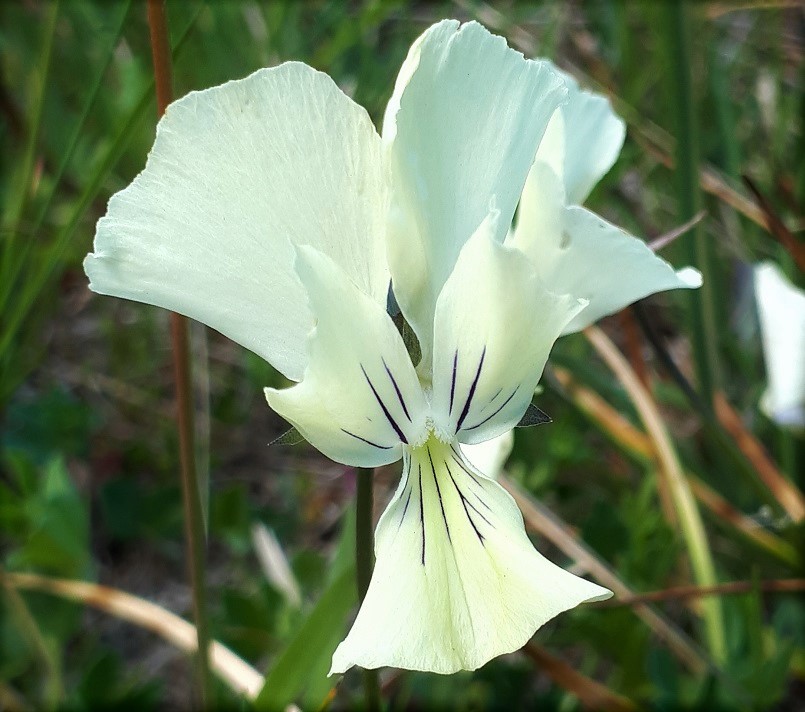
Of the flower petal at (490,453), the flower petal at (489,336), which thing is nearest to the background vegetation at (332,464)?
the flower petal at (490,453)

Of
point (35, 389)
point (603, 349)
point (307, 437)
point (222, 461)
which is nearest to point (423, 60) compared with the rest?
point (307, 437)

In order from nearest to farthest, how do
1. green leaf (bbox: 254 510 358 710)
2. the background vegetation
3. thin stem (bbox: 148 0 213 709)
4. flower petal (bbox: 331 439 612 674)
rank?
flower petal (bbox: 331 439 612 674) → thin stem (bbox: 148 0 213 709) → green leaf (bbox: 254 510 358 710) → the background vegetation

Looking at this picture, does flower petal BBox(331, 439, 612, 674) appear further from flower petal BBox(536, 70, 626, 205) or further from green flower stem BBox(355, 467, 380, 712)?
flower petal BBox(536, 70, 626, 205)

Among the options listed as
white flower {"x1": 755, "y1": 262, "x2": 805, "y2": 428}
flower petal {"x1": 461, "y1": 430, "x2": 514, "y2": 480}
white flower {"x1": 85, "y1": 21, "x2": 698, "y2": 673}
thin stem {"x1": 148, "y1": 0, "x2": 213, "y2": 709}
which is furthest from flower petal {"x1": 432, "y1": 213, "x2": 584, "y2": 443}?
white flower {"x1": 755, "y1": 262, "x2": 805, "y2": 428}

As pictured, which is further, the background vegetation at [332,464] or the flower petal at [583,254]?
the background vegetation at [332,464]

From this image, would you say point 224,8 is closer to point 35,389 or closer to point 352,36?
point 352,36

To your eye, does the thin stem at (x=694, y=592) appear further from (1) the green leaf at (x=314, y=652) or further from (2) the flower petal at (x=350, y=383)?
(2) the flower petal at (x=350, y=383)

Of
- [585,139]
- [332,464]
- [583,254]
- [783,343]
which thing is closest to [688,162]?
[783,343]
